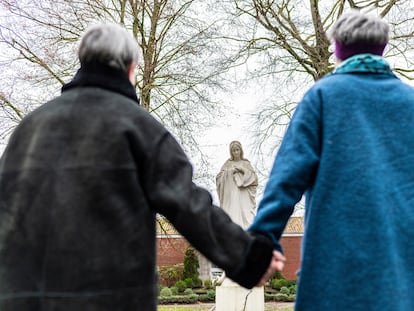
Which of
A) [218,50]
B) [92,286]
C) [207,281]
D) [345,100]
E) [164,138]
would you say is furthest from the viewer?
[207,281]

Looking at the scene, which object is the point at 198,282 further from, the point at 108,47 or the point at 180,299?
the point at 108,47

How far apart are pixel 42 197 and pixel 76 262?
0.92 ft

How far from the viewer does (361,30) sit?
2859mm

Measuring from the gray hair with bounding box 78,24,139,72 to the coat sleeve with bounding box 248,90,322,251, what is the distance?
76 cm

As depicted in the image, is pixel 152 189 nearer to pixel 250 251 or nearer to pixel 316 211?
pixel 250 251

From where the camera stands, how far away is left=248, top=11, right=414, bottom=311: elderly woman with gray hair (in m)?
2.56

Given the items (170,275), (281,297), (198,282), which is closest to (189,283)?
(198,282)

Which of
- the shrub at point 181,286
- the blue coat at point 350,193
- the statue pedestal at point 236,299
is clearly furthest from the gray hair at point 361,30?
the shrub at point 181,286

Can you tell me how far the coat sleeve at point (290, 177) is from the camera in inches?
105

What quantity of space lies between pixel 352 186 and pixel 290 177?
25 centimetres

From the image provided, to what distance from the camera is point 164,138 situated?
8.41ft

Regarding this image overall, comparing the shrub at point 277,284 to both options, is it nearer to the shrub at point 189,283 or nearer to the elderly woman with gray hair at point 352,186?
the shrub at point 189,283

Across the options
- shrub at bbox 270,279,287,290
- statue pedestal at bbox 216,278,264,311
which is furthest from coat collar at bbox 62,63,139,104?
shrub at bbox 270,279,287,290

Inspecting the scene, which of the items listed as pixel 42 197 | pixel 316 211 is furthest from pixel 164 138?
pixel 316 211
